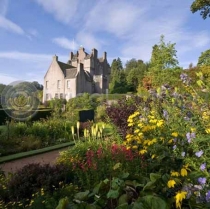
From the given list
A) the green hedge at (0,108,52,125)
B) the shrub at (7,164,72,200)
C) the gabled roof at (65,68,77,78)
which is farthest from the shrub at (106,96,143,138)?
the gabled roof at (65,68,77,78)

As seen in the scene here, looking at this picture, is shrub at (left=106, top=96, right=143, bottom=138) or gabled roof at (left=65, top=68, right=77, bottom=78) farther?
gabled roof at (left=65, top=68, right=77, bottom=78)

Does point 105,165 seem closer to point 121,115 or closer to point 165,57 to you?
point 121,115

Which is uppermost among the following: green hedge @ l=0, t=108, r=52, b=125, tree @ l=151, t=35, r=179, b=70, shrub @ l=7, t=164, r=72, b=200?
tree @ l=151, t=35, r=179, b=70

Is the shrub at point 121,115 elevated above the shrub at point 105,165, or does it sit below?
above

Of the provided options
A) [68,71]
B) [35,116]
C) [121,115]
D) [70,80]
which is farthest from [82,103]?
[121,115]

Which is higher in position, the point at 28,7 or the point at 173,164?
the point at 28,7

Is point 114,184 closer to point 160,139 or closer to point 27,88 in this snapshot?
point 160,139

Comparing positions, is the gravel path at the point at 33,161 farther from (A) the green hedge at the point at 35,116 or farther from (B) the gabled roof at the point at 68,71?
(B) the gabled roof at the point at 68,71

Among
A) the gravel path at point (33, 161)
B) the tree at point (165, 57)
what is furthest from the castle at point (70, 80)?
the gravel path at point (33, 161)

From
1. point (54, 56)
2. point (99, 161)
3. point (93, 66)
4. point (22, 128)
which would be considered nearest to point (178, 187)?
point (99, 161)

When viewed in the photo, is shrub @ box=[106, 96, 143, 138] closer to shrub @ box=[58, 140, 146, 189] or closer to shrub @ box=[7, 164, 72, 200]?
shrub @ box=[58, 140, 146, 189]

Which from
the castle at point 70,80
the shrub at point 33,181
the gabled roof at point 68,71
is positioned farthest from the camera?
the gabled roof at point 68,71

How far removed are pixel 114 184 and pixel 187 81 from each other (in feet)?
7.00

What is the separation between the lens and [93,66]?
45.0 metres
